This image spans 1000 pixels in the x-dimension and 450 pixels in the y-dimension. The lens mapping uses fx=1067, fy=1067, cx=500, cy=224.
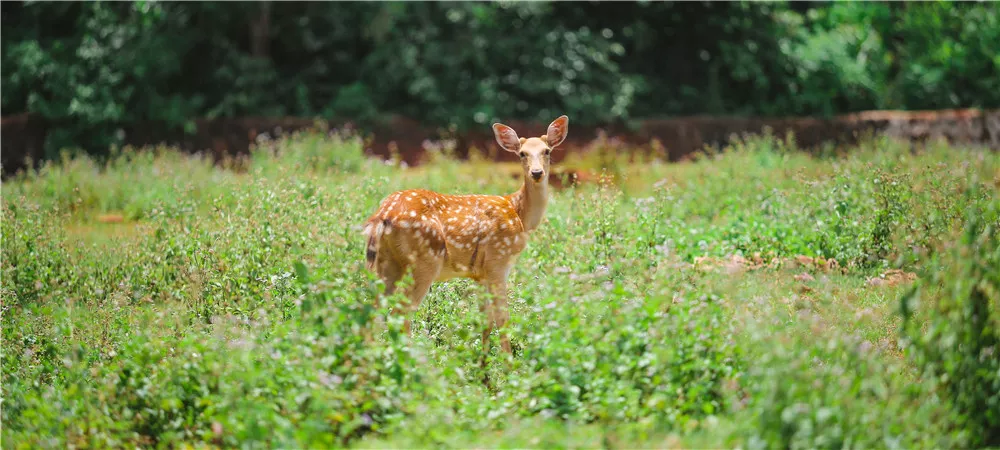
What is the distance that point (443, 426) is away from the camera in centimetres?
520

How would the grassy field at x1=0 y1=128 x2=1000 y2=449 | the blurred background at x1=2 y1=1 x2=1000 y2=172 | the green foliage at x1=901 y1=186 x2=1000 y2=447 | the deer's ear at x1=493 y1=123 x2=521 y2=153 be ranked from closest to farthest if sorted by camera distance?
the grassy field at x1=0 y1=128 x2=1000 y2=449, the green foliage at x1=901 y1=186 x2=1000 y2=447, the deer's ear at x1=493 y1=123 x2=521 y2=153, the blurred background at x1=2 y1=1 x2=1000 y2=172

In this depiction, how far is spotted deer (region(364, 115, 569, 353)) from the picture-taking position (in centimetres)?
693

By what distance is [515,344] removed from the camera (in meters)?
7.26

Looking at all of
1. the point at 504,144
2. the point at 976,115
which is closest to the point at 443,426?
the point at 504,144

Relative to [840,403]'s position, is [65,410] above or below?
below

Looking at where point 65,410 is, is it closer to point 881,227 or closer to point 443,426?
point 443,426

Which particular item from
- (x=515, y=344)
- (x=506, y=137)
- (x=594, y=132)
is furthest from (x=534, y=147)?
(x=594, y=132)

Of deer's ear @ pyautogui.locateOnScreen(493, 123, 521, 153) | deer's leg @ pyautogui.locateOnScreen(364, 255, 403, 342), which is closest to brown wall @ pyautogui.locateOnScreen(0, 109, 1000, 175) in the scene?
deer's ear @ pyautogui.locateOnScreen(493, 123, 521, 153)

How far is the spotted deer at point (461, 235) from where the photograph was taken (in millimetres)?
6926

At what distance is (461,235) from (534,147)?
90 centimetres

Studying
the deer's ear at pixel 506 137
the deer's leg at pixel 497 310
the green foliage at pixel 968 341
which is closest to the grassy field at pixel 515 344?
the green foliage at pixel 968 341

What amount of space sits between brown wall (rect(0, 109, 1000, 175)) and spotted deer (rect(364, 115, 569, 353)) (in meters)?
10.1

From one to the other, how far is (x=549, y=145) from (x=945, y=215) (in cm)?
353

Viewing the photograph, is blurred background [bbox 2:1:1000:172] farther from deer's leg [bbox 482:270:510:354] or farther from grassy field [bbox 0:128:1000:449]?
deer's leg [bbox 482:270:510:354]
